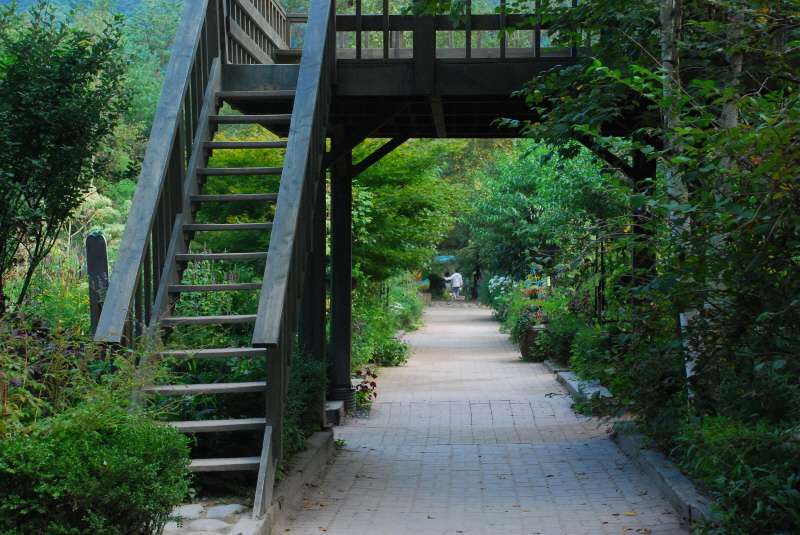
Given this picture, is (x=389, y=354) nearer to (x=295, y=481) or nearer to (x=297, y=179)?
(x=295, y=481)

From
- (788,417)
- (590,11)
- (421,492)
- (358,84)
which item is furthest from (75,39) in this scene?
(788,417)

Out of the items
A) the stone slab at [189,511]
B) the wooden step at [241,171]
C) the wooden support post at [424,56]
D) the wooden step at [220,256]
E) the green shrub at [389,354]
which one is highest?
the wooden support post at [424,56]

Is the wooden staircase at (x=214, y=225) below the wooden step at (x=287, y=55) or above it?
below

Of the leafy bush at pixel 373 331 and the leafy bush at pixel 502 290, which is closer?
the leafy bush at pixel 373 331

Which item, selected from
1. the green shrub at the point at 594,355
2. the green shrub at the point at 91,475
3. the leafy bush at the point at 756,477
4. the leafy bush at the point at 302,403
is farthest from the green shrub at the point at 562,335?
the green shrub at the point at 91,475

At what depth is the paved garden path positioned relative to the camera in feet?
17.3

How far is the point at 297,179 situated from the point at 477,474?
122 inches

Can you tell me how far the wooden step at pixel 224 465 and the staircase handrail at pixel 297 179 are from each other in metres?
0.78

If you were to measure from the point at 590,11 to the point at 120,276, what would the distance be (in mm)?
3950

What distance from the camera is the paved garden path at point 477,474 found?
527 centimetres

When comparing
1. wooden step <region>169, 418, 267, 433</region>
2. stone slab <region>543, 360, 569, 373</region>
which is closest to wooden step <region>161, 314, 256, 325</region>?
wooden step <region>169, 418, 267, 433</region>

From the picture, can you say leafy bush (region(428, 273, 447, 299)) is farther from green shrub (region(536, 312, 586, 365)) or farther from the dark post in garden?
the dark post in garden

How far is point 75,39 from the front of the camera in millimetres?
8148

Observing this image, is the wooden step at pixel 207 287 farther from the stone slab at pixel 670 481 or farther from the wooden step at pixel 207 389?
the stone slab at pixel 670 481
